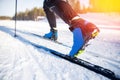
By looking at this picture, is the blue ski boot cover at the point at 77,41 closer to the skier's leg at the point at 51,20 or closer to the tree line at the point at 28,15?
the skier's leg at the point at 51,20

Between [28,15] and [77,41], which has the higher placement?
[77,41]

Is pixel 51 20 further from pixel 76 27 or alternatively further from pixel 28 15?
pixel 28 15

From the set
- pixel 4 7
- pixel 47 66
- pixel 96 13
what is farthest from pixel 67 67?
pixel 96 13

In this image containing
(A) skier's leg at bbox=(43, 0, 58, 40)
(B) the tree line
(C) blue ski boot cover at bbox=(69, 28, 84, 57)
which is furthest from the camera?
(B) the tree line

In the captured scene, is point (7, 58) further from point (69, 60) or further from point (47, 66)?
point (69, 60)

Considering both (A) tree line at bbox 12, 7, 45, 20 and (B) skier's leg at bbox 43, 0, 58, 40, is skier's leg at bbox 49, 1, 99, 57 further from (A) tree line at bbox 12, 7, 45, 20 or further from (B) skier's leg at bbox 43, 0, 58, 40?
(A) tree line at bbox 12, 7, 45, 20

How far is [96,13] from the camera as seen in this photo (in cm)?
2328

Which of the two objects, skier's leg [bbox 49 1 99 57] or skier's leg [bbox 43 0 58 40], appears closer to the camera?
skier's leg [bbox 49 1 99 57]

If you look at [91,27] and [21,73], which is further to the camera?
[91,27]

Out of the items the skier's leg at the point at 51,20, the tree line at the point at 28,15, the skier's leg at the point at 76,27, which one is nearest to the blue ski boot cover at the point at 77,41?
the skier's leg at the point at 76,27

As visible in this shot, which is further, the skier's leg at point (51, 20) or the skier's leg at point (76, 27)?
the skier's leg at point (51, 20)

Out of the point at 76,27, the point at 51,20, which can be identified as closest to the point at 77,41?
the point at 76,27

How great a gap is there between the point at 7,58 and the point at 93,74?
1.03 metres

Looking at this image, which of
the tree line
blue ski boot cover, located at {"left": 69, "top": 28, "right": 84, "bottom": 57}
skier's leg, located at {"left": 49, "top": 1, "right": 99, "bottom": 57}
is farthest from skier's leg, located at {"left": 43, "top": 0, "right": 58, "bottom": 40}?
the tree line
